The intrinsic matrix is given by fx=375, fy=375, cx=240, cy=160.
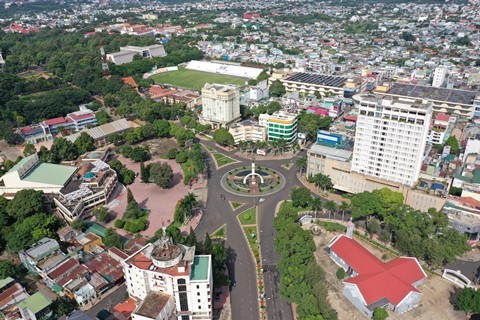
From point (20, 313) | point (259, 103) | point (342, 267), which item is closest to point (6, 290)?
point (20, 313)

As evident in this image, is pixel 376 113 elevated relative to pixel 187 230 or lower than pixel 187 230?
elevated

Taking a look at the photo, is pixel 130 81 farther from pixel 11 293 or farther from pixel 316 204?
pixel 11 293

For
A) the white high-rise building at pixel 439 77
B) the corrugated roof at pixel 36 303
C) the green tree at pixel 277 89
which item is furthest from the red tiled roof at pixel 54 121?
the white high-rise building at pixel 439 77

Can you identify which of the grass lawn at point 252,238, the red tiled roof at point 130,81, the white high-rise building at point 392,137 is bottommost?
the grass lawn at point 252,238

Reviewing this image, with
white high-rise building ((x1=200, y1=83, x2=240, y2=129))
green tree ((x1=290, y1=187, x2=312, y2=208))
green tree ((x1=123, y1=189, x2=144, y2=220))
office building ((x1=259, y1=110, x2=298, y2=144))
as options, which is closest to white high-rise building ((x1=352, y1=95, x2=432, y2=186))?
green tree ((x1=290, y1=187, x2=312, y2=208))

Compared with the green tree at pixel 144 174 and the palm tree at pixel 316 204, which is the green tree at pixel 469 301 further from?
the green tree at pixel 144 174

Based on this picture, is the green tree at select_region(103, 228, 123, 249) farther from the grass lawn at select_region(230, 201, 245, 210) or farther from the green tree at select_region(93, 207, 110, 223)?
the grass lawn at select_region(230, 201, 245, 210)

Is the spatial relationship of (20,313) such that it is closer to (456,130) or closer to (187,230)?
(187,230)
